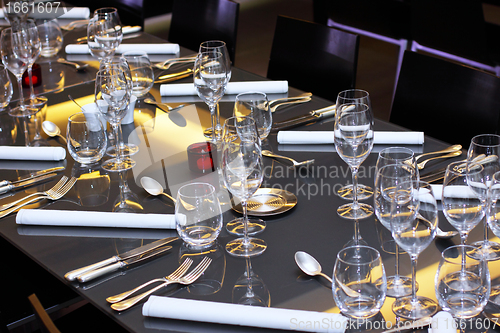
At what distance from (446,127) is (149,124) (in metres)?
1.00

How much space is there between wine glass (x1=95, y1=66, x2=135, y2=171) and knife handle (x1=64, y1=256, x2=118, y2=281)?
455 mm

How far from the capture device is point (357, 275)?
3.04 ft

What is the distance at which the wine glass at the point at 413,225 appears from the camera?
1.00 meters

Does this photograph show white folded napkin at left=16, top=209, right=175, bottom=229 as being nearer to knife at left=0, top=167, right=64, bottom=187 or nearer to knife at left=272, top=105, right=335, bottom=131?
knife at left=0, top=167, right=64, bottom=187

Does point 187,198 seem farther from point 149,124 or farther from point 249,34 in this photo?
point 249,34

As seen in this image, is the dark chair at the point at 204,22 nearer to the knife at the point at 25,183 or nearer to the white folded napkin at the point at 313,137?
the white folded napkin at the point at 313,137

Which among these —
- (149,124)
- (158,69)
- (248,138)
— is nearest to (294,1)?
(158,69)

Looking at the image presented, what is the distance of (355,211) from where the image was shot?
52.6 inches

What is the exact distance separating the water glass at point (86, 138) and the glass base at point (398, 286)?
0.93 metres

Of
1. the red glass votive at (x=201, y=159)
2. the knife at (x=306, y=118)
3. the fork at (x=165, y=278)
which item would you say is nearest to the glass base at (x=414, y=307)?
the fork at (x=165, y=278)

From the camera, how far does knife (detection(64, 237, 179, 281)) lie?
1.16m

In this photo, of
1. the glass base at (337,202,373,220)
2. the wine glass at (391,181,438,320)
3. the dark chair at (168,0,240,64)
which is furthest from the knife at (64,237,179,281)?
the dark chair at (168,0,240,64)

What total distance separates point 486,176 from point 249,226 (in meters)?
0.52

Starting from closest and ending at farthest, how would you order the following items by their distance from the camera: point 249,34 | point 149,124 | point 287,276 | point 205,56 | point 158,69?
point 287,276, point 205,56, point 149,124, point 158,69, point 249,34
